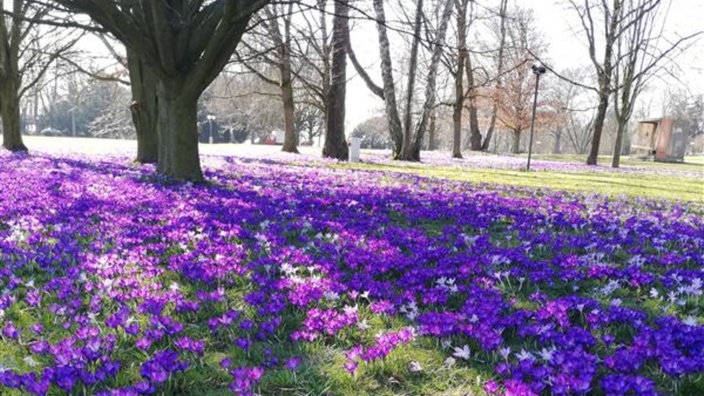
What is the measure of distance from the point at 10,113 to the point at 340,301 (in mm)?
22057

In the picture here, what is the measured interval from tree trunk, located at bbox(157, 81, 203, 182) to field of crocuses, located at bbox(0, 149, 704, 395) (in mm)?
3033

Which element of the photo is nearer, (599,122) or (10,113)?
(10,113)

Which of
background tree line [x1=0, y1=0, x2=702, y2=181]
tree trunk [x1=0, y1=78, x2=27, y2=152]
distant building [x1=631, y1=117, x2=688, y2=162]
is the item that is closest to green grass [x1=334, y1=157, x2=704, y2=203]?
background tree line [x1=0, y1=0, x2=702, y2=181]

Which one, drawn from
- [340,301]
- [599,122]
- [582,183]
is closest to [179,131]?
[340,301]

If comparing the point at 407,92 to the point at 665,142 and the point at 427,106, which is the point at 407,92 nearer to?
the point at 427,106

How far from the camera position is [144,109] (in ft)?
51.4

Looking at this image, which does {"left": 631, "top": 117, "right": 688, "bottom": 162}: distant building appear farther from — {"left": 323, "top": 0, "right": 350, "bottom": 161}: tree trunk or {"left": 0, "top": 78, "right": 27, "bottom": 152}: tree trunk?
{"left": 0, "top": 78, "right": 27, "bottom": 152}: tree trunk

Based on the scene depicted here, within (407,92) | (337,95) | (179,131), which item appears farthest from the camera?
(407,92)

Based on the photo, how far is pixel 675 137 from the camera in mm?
51469

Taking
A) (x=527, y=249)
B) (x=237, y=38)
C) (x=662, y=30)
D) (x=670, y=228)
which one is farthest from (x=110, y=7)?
(x=662, y=30)

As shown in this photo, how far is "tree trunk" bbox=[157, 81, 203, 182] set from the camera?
11.1 metres

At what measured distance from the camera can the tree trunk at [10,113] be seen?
20891mm

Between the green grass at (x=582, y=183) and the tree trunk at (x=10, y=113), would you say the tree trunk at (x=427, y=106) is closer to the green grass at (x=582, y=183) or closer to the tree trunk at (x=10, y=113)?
the green grass at (x=582, y=183)

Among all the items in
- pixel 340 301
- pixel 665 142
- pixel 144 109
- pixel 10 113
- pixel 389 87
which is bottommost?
pixel 340 301
